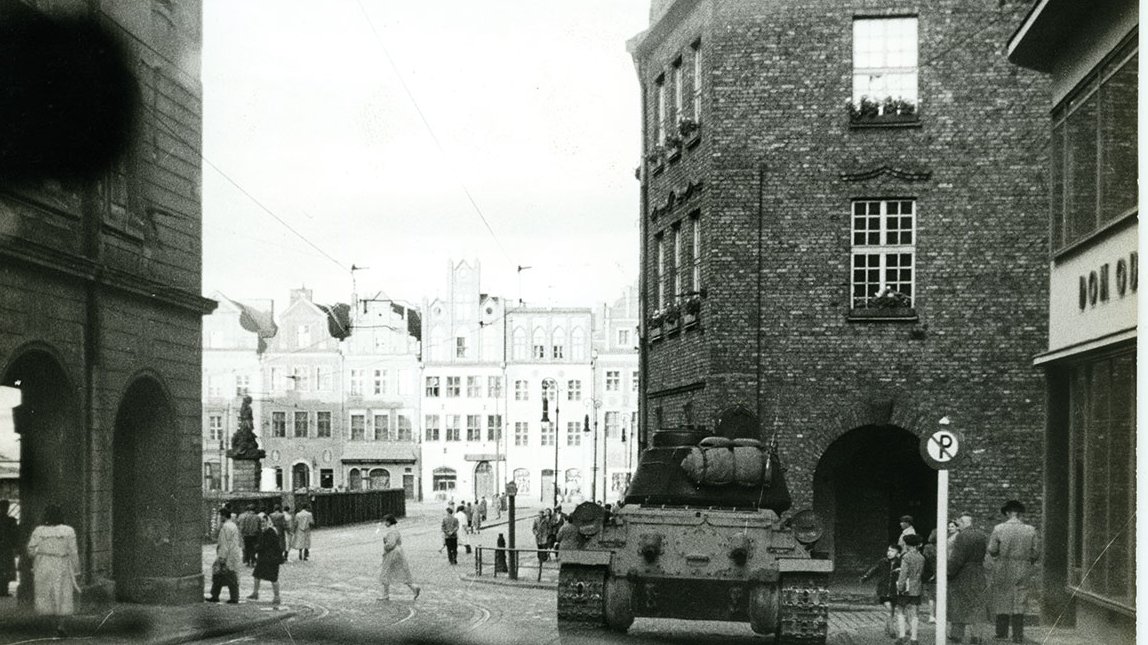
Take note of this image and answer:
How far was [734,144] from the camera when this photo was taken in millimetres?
19922

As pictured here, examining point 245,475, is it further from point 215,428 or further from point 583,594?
point 583,594

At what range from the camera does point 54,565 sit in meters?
14.5

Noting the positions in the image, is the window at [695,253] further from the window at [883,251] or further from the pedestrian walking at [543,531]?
the pedestrian walking at [543,531]

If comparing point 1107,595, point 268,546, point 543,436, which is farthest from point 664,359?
point 1107,595

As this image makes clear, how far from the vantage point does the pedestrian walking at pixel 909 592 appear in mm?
15984

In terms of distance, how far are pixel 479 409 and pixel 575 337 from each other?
5.17 feet

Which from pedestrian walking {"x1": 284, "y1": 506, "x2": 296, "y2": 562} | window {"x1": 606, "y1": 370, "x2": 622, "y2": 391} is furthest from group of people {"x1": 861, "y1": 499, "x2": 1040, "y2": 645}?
window {"x1": 606, "y1": 370, "x2": 622, "y2": 391}

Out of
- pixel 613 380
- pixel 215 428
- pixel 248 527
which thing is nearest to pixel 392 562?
pixel 215 428

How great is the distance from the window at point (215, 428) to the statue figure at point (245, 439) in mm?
207

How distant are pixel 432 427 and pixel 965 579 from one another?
343 inches

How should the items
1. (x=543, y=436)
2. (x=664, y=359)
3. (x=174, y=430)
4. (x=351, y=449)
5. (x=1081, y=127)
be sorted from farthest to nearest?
(x=543, y=436) → (x=664, y=359) → (x=351, y=449) → (x=174, y=430) → (x=1081, y=127)

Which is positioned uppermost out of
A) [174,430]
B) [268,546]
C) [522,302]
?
[522,302]

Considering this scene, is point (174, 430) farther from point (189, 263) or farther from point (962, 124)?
point (962, 124)

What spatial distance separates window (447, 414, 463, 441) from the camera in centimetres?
2080
